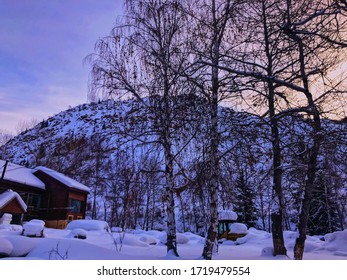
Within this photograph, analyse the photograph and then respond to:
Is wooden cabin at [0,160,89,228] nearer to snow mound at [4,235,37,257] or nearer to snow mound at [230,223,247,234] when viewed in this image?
snow mound at [230,223,247,234]

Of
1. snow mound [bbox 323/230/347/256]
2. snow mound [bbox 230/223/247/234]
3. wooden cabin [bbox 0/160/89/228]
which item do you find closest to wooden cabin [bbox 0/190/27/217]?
wooden cabin [bbox 0/160/89/228]

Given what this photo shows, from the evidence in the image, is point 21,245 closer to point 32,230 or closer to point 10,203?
point 32,230

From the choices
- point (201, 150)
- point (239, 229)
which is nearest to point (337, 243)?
point (201, 150)

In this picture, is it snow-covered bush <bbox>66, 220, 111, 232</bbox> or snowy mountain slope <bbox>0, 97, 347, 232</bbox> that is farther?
snow-covered bush <bbox>66, 220, 111, 232</bbox>

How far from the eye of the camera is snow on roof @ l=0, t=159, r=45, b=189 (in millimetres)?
19664

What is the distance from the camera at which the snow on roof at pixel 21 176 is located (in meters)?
19.7

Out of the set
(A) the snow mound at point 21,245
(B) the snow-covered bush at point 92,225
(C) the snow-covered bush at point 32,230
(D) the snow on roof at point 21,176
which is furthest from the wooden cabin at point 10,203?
(A) the snow mound at point 21,245

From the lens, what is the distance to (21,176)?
21094 mm

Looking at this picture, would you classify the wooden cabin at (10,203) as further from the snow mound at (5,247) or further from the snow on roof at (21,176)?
the snow mound at (5,247)

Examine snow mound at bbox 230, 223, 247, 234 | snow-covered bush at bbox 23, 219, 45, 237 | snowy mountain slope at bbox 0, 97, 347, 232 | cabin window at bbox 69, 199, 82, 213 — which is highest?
snowy mountain slope at bbox 0, 97, 347, 232

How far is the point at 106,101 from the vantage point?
7535 mm

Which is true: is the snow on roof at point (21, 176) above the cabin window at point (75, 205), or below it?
above

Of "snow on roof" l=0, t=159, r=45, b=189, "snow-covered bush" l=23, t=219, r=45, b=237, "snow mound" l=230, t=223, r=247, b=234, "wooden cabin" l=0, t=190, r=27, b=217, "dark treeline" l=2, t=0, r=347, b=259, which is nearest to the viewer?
"dark treeline" l=2, t=0, r=347, b=259

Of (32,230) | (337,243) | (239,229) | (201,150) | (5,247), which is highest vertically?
(201,150)
